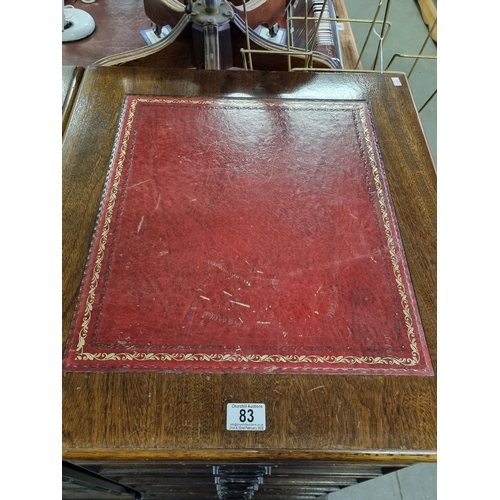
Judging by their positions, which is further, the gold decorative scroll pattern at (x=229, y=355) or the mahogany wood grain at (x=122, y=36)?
the mahogany wood grain at (x=122, y=36)

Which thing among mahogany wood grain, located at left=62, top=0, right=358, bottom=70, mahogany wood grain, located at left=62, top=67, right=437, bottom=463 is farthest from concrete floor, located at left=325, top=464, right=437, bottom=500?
mahogany wood grain, located at left=62, top=0, right=358, bottom=70

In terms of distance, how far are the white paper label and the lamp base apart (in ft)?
4.88

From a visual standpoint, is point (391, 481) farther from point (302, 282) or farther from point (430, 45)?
point (430, 45)

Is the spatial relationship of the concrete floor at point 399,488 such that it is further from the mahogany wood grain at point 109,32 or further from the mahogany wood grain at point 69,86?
the mahogany wood grain at point 109,32

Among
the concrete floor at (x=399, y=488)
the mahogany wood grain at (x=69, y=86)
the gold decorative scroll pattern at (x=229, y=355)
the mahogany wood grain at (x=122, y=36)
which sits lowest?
the concrete floor at (x=399, y=488)

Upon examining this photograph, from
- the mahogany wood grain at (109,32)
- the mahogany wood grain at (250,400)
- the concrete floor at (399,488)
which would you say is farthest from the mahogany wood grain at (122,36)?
the concrete floor at (399,488)

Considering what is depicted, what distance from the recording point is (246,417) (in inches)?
21.9

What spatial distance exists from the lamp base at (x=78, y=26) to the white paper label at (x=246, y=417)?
58.6 inches

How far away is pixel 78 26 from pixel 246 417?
1.54 m

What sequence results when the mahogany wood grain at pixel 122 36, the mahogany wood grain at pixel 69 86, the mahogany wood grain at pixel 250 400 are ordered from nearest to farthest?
the mahogany wood grain at pixel 250 400 < the mahogany wood grain at pixel 69 86 < the mahogany wood grain at pixel 122 36

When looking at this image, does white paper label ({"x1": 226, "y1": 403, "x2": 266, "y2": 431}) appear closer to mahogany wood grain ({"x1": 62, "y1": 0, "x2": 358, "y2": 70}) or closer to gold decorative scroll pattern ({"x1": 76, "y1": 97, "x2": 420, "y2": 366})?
gold decorative scroll pattern ({"x1": 76, "y1": 97, "x2": 420, "y2": 366})

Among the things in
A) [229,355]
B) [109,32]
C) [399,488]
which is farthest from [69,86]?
[399,488]

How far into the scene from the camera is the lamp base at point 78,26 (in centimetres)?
150

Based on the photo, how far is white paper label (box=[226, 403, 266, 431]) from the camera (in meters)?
0.55
